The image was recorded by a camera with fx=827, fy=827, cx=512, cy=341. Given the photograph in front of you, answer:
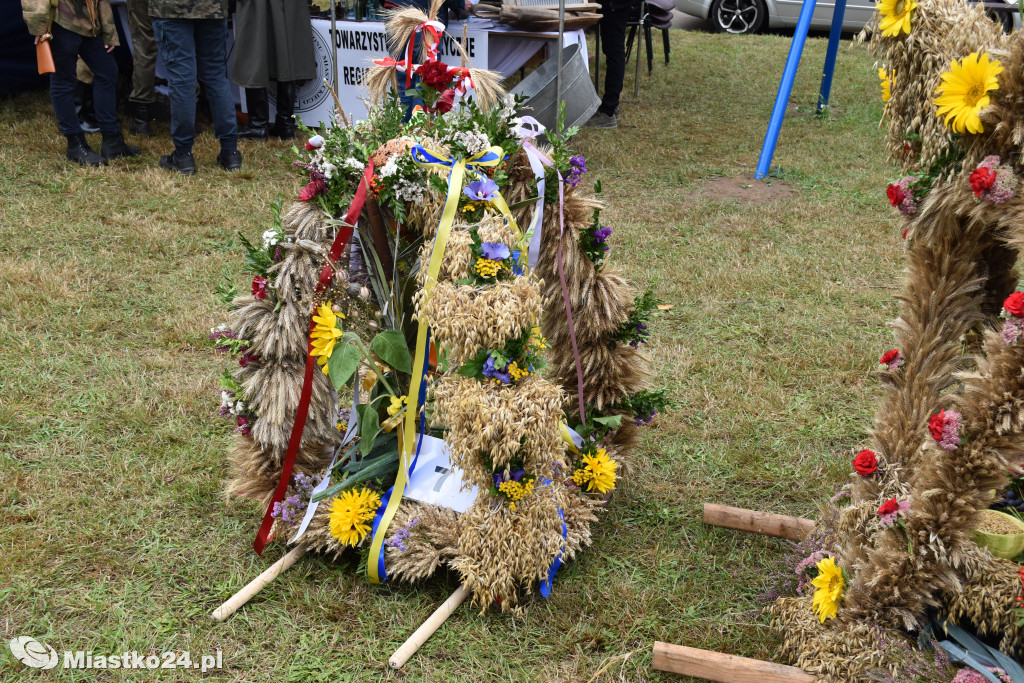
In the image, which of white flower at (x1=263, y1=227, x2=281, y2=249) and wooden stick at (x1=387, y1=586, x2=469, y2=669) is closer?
wooden stick at (x1=387, y1=586, x2=469, y2=669)

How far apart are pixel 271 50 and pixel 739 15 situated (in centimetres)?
801

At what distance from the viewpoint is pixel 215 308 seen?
4309 mm

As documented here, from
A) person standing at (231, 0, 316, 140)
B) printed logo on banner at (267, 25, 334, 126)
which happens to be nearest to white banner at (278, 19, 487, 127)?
printed logo on banner at (267, 25, 334, 126)

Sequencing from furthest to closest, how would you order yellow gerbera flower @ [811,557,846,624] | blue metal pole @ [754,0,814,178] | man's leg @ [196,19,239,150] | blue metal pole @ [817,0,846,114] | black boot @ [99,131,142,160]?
blue metal pole @ [817,0,846,114] < black boot @ [99,131,142,160] < blue metal pole @ [754,0,814,178] < man's leg @ [196,19,239,150] < yellow gerbera flower @ [811,557,846,624]

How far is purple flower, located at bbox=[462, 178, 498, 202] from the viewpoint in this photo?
7.58ft

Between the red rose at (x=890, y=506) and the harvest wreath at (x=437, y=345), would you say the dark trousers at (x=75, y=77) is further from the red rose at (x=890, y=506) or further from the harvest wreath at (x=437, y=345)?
the red rose at (x=890, y=506)

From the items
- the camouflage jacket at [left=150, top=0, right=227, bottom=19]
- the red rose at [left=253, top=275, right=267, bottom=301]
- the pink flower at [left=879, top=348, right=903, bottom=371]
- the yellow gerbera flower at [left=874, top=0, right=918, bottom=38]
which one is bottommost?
the pink flower at [left=879, top=348, right=903, bottom=371]

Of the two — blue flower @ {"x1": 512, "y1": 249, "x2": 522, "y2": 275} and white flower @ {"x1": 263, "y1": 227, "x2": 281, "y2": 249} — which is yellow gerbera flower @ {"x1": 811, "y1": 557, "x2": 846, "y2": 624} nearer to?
blue flower @ {"x1": 512, "y1": 249, "x2": 522, "y2": 275}

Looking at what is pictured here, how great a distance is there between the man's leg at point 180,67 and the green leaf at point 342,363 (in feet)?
14.1

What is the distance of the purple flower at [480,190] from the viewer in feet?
7.58

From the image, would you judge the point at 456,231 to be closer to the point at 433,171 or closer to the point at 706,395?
the point at 433,171

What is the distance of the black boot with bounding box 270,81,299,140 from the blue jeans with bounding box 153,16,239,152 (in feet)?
2.55

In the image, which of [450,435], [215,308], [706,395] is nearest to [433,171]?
[450,435]

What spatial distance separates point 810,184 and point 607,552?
15.0 feet
